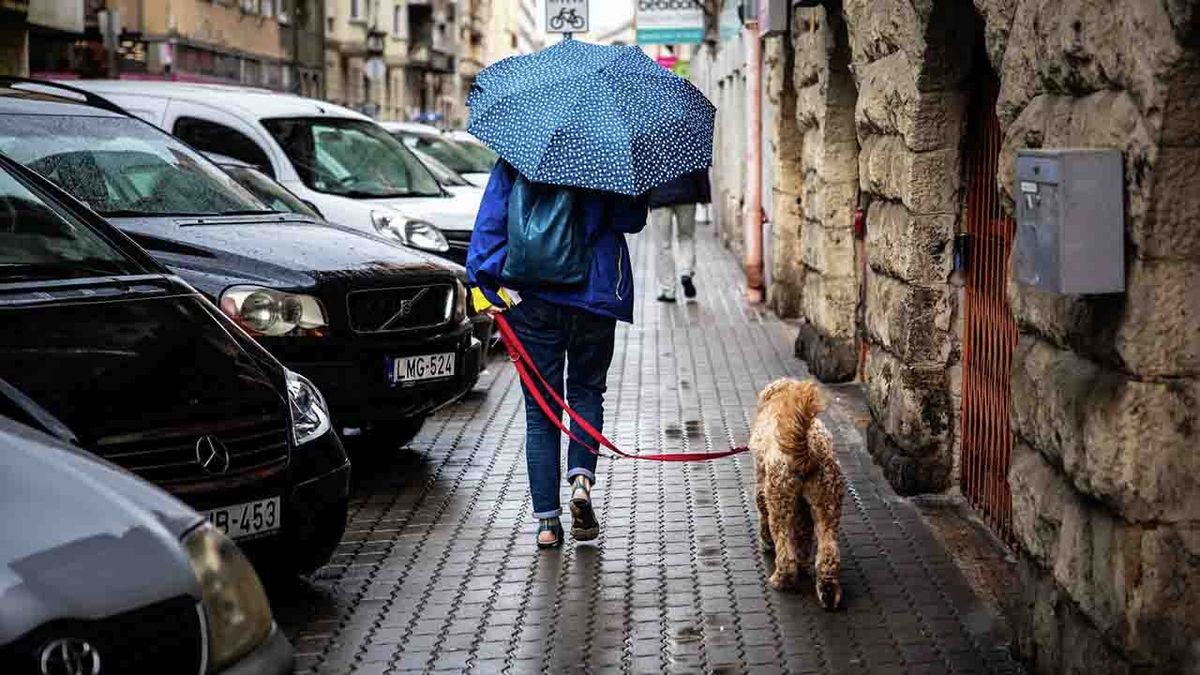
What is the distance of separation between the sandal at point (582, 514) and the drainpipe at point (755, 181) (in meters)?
11.1

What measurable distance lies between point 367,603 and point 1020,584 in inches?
93.3

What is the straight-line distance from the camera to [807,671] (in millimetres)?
5789

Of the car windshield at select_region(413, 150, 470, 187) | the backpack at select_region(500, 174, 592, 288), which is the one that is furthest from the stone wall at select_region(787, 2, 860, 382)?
the car windshield at select_region(413, 150, 470, 187)

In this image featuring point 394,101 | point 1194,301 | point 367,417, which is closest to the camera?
point 1194,301

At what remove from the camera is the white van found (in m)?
13.4

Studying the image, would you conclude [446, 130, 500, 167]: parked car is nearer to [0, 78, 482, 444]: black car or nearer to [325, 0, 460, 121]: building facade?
[0, 78, 482, 444]: black car

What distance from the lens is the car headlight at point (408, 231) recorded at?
43.8 ft

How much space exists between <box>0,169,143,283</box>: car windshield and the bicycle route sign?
14689mm

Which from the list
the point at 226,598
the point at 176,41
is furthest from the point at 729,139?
the point at 226,598

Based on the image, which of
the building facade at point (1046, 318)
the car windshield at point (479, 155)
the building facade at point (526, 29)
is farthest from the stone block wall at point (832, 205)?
the building facade at point (526, 29)

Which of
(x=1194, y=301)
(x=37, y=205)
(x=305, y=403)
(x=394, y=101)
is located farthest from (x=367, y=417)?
(x=394, y=101)

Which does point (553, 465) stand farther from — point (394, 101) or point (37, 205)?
point (394, 101)

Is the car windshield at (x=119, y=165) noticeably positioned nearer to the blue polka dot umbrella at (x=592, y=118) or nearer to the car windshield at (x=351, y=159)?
the blue polka dot umbrella at (x=592, y=118)

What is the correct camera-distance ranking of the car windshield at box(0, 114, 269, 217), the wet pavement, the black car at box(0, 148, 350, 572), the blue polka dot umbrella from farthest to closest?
1. the car windshield at box(0, 114, 269, 217)
2. the blue polka dot umbrella
3. the wet pavement
4. the black car at box(0, 148, 350, 572)
